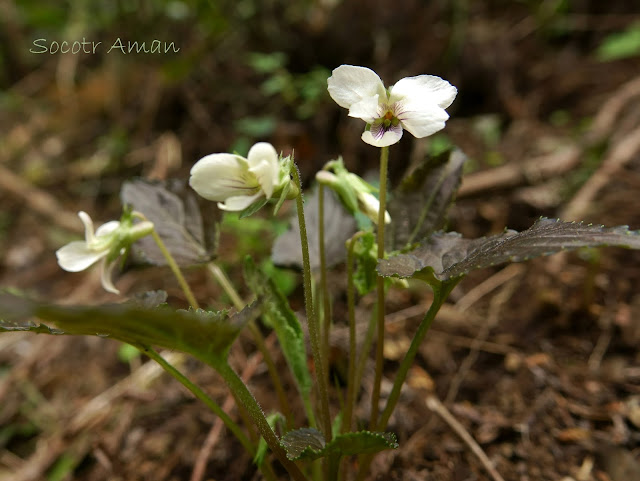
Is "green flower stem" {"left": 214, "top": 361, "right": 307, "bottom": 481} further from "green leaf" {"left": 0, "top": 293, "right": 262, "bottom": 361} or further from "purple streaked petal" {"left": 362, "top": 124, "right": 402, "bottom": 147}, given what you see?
"purple streaked petal" {"left": 362, "top": 124, "right": 402, "bottom": 147}

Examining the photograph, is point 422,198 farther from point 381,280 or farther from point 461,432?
point 461,432

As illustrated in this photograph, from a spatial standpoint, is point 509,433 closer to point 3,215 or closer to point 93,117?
point 3,215

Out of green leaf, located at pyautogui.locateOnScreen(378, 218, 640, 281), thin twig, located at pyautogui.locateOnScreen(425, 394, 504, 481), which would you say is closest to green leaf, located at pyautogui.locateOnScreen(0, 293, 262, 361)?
green leaf, located at pyautogui.locateOnScreen(378, 218, 640, 281)

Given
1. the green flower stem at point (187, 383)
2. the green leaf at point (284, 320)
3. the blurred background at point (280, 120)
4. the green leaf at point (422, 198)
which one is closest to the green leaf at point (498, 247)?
the green leaf at point (422, 198)

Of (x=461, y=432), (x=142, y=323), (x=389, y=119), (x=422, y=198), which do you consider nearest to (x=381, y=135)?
(x=389, y=119)

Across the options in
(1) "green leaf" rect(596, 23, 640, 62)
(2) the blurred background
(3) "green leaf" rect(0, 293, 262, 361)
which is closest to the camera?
(3) "green leaf" rect(0, 293, 262, 361)

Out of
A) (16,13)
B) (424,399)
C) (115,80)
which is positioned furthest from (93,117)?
(424,399)
